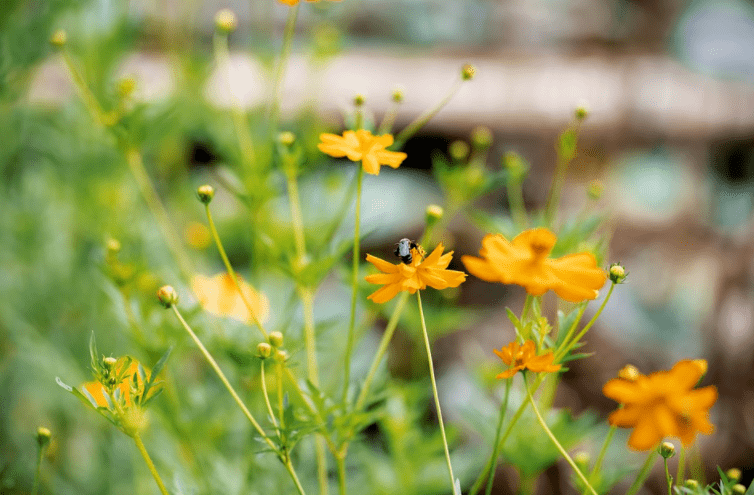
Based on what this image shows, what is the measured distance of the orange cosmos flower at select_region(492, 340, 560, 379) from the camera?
298mm

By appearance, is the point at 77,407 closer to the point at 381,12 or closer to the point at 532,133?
the point at 532,133

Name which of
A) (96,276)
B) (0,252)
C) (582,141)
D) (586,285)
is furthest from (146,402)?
(582,141)

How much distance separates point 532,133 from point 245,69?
2.52 feet

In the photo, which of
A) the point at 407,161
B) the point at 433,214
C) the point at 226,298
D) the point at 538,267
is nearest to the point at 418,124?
the point at 433,214

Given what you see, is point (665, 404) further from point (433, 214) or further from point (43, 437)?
point (43, 437)

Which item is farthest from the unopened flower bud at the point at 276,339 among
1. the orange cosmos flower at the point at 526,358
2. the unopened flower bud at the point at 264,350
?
the orange cosmos flower at the point at 526,358

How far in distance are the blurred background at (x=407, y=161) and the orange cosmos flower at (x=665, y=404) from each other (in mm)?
326

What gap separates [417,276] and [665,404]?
136 mm

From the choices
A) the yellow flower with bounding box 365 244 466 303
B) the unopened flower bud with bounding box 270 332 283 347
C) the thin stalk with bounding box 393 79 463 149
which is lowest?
the unopened flower bud with bounding box 270 332 283 347

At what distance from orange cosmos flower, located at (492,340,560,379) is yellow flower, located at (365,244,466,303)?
0.05 metres

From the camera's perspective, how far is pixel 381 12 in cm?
172

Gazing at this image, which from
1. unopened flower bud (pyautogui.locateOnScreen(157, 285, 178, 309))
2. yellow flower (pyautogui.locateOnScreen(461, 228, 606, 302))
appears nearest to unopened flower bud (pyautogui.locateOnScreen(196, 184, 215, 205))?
unopened flower bud (pyautogui.locateOnScreen(157, 285, 178, 309))

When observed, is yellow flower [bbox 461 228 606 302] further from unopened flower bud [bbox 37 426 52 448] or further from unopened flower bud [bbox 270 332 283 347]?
unopened flower bud [bbox 37 426 52 448]

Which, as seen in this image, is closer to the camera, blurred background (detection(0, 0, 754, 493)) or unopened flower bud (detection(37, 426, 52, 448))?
unopened flower bud (detection(37, 426, 52, 448))
